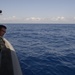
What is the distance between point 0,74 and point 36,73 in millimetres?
3964

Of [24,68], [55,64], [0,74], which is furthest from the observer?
[55,64]

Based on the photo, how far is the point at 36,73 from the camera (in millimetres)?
8492

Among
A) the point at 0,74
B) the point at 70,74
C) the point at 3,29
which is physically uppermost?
the point at 3,29

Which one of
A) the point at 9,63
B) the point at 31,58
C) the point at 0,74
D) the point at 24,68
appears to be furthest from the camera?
the point at 31,58

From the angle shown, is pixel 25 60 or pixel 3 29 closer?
pixel 3 29

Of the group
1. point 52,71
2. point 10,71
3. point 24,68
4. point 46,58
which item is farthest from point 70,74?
point 10,71

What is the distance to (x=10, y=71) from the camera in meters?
5.03

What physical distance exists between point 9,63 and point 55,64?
5.18 meters

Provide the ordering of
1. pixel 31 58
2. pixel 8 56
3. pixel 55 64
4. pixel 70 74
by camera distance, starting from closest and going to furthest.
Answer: pixel 8 56 → pixel 70 74 → pixel 55 64 → pixel 31 58

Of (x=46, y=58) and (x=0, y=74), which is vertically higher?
(x=0, y=74)

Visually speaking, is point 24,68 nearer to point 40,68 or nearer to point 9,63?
point 40,68

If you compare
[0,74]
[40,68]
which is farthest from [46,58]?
[0,74]

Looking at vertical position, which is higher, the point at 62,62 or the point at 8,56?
the point at 8,56

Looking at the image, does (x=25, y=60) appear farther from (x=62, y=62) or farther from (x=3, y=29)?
(x=3, y=29)
